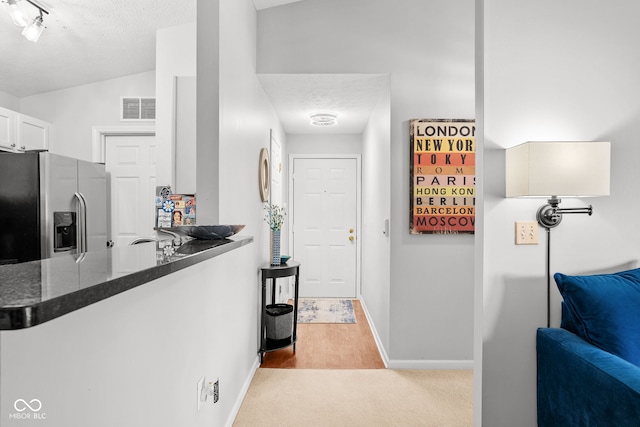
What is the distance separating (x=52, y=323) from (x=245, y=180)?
1957 millimetres

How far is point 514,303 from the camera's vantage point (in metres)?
1.87

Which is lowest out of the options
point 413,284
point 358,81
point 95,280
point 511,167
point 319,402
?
point 319,402

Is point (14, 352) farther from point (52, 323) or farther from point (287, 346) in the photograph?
point (287, 346)

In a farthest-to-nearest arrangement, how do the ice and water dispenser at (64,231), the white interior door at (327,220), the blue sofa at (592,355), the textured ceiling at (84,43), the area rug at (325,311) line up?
the white interior door at (327,220) < the area rug at (325,311) < the textured ceiling at (84,43) < the ice and water dispenser at (64,231) < the blue sofa at (592,355)

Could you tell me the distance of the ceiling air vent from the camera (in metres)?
3.95

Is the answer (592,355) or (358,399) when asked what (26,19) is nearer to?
(358,399)

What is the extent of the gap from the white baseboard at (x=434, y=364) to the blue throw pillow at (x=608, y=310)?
149 centimetres

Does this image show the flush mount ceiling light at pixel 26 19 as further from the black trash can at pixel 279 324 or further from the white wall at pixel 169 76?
the black trash can at pixel 279 324

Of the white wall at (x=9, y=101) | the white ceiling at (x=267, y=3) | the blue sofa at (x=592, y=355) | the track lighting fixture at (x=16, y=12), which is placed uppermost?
the white ceiling at (x=267, y=3)

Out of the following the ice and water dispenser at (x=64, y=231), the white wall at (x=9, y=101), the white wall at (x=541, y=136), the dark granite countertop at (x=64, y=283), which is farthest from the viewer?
the white wall at (x=9, y=101)

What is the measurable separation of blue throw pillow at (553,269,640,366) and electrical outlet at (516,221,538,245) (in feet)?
0.79

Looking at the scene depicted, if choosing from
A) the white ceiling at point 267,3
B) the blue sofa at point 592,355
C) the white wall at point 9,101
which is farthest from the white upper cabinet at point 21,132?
the blue sofa at point 592,355

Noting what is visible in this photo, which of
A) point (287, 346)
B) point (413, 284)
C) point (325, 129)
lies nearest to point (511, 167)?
point (413, 284)

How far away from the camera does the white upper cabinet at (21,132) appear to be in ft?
10.8
